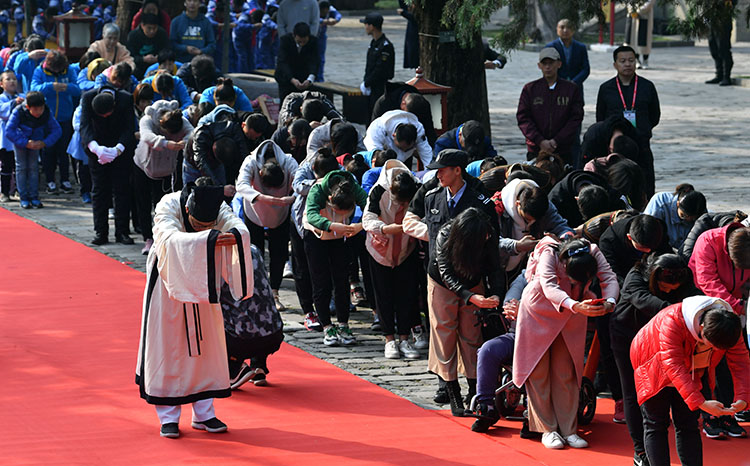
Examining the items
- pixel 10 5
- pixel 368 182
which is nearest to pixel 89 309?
pixel 368 182

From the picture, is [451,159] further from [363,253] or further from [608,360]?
[363,253]

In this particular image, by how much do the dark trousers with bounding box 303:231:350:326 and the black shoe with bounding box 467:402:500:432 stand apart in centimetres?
228

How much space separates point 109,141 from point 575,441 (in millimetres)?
7079

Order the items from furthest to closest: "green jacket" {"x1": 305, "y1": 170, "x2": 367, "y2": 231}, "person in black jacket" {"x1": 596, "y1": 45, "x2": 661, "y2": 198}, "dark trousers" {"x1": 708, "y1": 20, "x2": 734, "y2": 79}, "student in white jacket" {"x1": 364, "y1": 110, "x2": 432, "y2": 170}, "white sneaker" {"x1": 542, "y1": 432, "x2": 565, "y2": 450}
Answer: "dark trousers" {"x1": 708, "y1": 20, "x2": 734, "y2": 79} < "person in black jacket" {"x1": 596, "y1": 45, "x2": 661, "y2": 198} < "student in white jacket" {"x1": 364, "y1": 110, "x2": 432, "y2": 170} < "green jacket" {"x1": 305, "y1": 170, "x2": 367, "y2": 231} < "white sneaker" {"x1": 542, "y1": 432, "x2": 565, "y2": 450}

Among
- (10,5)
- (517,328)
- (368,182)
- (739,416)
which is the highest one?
(10,5)

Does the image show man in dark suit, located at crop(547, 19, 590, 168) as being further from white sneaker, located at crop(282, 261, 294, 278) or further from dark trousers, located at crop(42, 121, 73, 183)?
dark trousers, located at crop(42, 121, 73, 183)

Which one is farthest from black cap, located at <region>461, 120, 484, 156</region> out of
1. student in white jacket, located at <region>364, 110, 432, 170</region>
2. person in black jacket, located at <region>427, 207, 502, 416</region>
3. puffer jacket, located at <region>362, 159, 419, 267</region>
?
person in black jacket, located at <region>427, 207, 502, 416</region>

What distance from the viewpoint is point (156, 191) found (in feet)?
42.8

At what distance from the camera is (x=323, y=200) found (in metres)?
9.66

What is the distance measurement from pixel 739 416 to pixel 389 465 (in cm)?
252

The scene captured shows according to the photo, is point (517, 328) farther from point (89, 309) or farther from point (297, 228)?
point (89, 309)

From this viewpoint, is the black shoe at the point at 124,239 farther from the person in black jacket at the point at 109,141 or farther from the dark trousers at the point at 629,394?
the dark trousers at the point at 629,394

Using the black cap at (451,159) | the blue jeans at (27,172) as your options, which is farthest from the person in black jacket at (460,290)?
the blue jeans at (27,172)

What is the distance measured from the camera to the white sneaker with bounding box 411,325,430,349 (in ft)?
31.9
